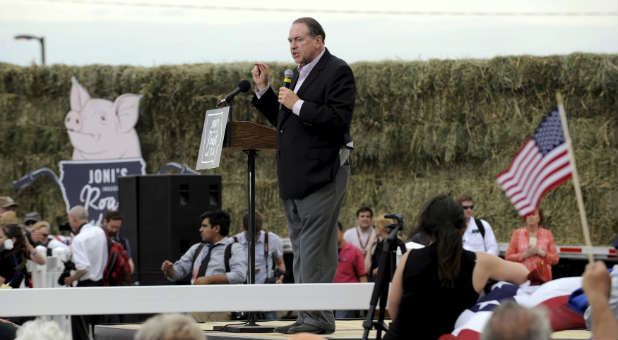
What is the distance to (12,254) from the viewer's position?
328 inches

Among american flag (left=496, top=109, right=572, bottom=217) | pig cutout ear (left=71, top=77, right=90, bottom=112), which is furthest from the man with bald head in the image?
american flag (left=496, top=109, right=572, bottom=217)

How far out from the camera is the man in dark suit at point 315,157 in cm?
508

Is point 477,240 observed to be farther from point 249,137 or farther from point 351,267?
point 249,137

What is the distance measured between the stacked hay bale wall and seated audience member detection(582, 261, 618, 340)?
9.56 m

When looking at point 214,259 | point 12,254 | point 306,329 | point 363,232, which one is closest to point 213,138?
point 306,329

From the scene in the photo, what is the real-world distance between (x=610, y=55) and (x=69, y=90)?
305 inches

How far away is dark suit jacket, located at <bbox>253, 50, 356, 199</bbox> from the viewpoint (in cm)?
507

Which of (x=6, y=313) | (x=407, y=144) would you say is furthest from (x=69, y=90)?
(x=6, y=313)

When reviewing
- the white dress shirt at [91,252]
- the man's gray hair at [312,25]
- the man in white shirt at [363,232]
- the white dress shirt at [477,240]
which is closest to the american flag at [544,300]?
the man's gray hair at [312,25]

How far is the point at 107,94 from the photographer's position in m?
15.0

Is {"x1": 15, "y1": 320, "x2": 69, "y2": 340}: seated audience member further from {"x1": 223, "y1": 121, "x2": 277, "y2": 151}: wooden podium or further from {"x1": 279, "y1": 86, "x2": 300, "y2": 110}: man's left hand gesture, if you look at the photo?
{"x1": 223, "y1": 121, "x2": 277, "y2": 151}: wooden podium

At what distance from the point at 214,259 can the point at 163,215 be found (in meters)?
2.51

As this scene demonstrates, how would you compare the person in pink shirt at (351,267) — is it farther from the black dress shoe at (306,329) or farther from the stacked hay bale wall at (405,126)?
the black dress shoe at (306,329)

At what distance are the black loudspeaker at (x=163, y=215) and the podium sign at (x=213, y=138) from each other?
5.02 m
